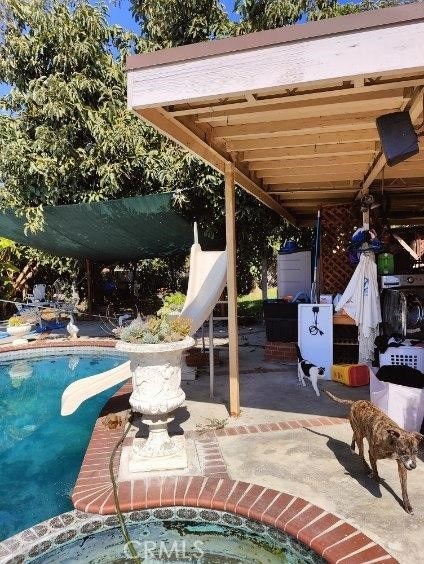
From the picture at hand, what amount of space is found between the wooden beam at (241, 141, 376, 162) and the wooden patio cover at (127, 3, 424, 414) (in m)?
0.01

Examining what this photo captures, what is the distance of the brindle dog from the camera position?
8.08 feet

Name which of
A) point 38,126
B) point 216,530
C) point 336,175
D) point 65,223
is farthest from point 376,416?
point 38,126

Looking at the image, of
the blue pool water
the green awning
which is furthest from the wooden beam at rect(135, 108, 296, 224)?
the green awning

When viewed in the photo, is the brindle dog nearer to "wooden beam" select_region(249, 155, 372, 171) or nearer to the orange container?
the orange container

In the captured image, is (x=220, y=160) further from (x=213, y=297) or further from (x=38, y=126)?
(x=38, y=126)

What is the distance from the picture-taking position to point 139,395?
3.28 meters

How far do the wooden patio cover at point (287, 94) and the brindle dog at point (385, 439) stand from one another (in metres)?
1.45

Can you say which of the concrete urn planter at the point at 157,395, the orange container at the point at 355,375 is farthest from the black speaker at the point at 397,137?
the orange container at the point at 355,375

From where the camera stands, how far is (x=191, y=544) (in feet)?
8.00

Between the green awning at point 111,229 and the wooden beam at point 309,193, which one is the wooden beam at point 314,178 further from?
the green awning at point 111,229

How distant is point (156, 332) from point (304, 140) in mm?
2231

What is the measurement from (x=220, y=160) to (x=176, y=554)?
3.33 m

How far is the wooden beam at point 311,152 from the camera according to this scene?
429cm

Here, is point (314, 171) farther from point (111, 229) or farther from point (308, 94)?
point (111, 229)
